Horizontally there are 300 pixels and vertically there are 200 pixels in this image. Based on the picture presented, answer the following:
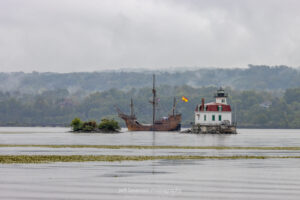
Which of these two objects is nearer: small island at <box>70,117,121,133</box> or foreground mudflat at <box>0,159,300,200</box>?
foreground mudflat at <box>0,159,300,200</box>

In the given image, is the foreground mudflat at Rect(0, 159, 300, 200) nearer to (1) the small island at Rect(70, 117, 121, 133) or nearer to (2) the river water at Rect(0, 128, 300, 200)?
(2) the river water at Rect(0, 128, 300, 200)

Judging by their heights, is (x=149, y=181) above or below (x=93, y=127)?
below

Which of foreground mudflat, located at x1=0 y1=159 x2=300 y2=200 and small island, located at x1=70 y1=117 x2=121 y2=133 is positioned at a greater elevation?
small island, located at x1=70 y1=117 x2=121 y2=133

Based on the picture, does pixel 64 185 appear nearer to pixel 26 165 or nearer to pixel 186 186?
pixel 186 186

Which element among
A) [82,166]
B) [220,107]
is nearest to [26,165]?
[82,166]

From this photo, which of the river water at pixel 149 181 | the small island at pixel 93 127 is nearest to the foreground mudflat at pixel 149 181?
the river water at pixel 149 181

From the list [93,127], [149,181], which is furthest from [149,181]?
[93,127]

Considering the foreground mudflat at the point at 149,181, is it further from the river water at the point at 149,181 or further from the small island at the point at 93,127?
the small island at the point at 93,127

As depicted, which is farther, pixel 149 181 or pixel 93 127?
pixel 93 127

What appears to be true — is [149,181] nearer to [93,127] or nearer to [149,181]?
[149,181]

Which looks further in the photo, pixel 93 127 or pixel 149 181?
pixel 93 127

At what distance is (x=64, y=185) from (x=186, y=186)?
21.8ft

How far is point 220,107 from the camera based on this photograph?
19888 centimetres

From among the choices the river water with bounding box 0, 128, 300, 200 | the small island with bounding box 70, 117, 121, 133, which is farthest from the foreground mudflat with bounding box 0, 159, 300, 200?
the small island with bounding box 70, 117, 121, 133
